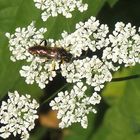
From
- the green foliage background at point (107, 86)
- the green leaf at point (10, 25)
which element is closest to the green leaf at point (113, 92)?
the green foliage background at point (107, 86)

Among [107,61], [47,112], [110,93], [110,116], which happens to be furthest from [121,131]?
[47,112]

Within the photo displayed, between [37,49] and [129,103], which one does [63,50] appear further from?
[129,103]

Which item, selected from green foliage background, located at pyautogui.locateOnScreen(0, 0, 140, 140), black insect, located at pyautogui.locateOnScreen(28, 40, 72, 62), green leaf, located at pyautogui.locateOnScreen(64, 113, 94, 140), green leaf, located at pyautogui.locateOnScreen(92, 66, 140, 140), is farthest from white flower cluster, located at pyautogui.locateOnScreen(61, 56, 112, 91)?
green leaf, located at pyautogui.locateOnScreen(64, 113, 94, 140)

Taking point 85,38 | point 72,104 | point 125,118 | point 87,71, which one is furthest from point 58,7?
point 125,118

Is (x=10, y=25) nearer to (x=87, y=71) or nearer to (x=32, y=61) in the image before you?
(x=32, y=61)

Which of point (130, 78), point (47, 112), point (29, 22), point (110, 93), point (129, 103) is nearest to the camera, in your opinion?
point (29, 22)

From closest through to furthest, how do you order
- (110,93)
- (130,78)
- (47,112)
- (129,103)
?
(130,78) < (129,103) < (110,93) < (47,112)

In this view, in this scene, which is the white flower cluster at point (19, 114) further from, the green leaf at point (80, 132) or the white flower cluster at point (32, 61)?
the green leaf at point (80, 132)

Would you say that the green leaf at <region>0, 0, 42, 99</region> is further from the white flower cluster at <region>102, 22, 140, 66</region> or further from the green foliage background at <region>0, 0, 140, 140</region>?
the white flower cluster at <region>102, 22, 140, 66</region>
